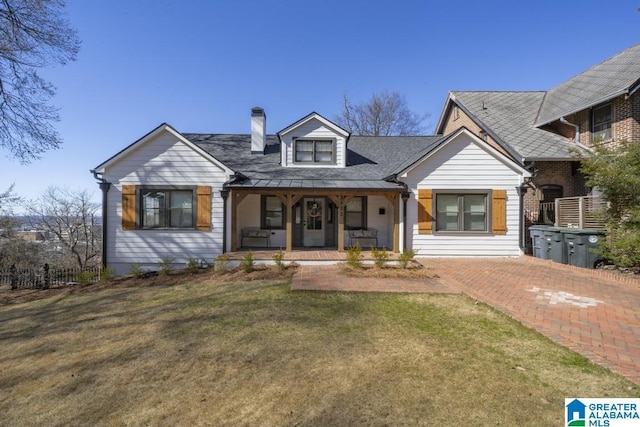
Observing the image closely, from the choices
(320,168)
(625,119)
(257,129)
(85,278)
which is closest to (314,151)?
(320,168)

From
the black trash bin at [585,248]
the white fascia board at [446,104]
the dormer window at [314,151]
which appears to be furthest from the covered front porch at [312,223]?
the white fascia board at [446,104]

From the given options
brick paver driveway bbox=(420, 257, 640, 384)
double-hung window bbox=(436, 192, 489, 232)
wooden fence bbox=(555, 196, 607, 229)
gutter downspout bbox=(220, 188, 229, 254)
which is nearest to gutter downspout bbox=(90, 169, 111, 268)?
gutter downspout bbox=(220, 188, 229, 254)

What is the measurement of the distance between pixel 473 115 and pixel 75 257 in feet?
76.3

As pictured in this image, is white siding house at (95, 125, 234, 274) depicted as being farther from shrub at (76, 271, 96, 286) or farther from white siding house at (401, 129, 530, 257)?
white siding house at (401, 129, 530, 257)

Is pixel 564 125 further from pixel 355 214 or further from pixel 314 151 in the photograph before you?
pixel 314 151

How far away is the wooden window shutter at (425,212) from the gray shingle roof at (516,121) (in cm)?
505

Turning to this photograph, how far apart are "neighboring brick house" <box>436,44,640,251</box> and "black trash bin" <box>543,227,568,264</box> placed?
4.43 ft

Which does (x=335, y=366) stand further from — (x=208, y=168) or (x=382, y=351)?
(x=208, y=168)

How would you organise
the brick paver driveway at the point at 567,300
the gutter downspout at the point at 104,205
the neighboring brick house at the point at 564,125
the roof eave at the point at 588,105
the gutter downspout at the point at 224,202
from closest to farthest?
the brick paver driveway at the point at 567,300 → the gutter downspout at the point at 104,205 → the gutter downspout at the point at 224,202 → the roof eave at the point at 588,105 → the neighboring brick house at the point at 564,125

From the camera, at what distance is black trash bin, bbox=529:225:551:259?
10.9 meters

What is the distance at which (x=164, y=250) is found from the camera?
1095cm

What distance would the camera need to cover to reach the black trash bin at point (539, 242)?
10914mm

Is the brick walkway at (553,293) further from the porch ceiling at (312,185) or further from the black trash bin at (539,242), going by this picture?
the porch ceiling at (312,185)

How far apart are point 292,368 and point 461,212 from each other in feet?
31.9
